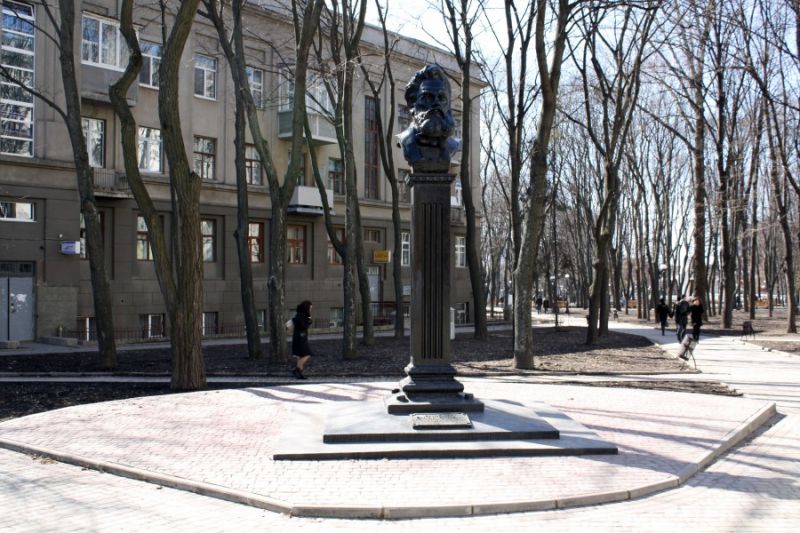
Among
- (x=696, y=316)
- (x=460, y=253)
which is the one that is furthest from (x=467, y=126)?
(x=460, y=253)

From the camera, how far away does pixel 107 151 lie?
28125 millimetres

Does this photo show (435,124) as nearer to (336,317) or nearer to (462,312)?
(336,317)

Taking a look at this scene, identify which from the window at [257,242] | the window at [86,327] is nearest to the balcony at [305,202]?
the window at [257,242]

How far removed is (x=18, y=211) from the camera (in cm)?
2536

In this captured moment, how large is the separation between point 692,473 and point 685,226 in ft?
155

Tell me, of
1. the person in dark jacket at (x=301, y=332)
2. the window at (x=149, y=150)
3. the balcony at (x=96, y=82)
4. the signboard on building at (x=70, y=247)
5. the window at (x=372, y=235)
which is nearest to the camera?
the person in dark jacket at (x=301, y=332)

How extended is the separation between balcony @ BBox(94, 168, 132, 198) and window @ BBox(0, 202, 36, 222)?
7.21 ft

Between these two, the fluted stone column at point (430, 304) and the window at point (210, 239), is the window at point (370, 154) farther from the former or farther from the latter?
the fluted stone column at point (430, 304)

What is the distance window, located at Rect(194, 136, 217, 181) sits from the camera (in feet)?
104

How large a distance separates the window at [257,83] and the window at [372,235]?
345 inches

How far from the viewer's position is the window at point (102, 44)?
91.0 ft

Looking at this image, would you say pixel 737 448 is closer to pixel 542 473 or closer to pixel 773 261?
pixel 542 473

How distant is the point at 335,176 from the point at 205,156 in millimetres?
7965

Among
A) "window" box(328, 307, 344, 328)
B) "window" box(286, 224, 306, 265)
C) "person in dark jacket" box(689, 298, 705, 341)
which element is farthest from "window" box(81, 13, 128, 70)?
"person in dark jacket" box(689, 298, 705, 341)
